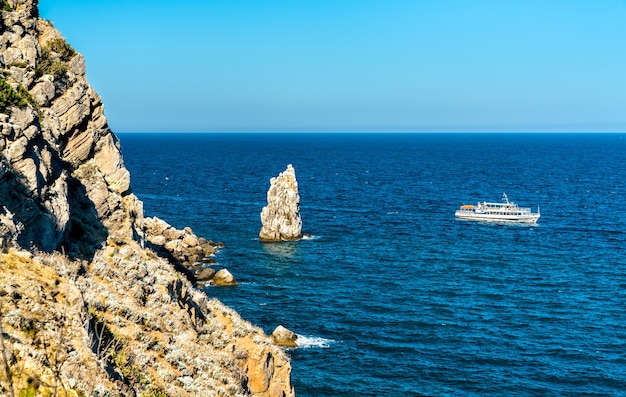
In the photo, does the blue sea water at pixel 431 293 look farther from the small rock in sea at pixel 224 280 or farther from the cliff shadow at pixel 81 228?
the cliff shadow at pixel 81 228

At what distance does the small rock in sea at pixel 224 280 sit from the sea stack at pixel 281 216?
24364mm

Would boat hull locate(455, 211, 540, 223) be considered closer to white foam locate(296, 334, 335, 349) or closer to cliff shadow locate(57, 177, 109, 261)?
white foam locate(296, 334, 335, 349)

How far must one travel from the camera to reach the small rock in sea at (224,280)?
245 ft

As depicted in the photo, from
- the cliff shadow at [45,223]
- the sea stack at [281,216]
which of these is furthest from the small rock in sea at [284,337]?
the sea stack at [281,216]

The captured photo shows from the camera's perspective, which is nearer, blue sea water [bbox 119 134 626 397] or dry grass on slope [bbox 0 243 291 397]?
dry grass on slope [bbox 0 243 291 397]

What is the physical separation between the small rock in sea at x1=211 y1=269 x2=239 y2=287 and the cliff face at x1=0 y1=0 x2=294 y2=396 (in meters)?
34.9

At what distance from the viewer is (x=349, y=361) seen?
53.6m

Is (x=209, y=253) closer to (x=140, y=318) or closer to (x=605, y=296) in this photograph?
(x=605, y=296)

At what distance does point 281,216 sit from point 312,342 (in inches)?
1777

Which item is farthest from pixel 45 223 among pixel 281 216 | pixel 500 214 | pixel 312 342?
pixel 500 214

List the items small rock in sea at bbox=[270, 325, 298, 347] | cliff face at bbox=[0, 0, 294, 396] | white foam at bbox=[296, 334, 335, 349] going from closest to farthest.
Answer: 1. cliff face at bbox=[0, 0, 294, 396]
2. small rock in sea at bbox=[270, 325, 298, 347]
3. white foam at bbox=[296, 334, 335, 349]

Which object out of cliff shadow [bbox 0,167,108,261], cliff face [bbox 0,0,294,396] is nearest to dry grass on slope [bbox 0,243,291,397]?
cliff face [bbox 0,0,294,396]

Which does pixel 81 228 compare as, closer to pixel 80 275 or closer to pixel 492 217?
pixel 80 275

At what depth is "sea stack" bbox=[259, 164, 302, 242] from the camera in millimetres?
100500
